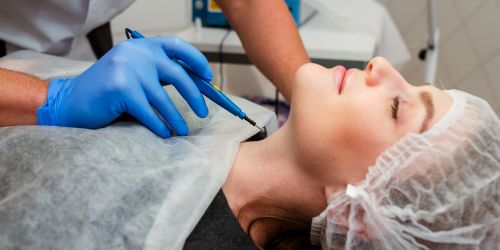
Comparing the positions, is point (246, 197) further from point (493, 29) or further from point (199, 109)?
point (493, 29)

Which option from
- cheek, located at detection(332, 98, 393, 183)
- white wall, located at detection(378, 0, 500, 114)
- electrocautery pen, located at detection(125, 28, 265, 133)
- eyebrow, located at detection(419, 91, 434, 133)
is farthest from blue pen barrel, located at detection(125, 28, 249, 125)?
white wall, located at detection(378, 0, 500, 114)

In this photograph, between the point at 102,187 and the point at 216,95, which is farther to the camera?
the point at 216,95

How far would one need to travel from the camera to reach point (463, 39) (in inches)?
91.2

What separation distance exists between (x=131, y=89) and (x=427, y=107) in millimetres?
611

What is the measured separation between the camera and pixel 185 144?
0.95m

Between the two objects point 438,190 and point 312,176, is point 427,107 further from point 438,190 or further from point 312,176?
point 312,176

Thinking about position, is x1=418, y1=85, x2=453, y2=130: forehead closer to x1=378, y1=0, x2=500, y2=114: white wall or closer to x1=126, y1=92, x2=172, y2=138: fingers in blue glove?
x1=126, y1=92, x2=172, y2=138: fingers in blue glove

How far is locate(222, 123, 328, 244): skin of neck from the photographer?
0.99 metres

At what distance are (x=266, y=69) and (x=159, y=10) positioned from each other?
805 millimetres

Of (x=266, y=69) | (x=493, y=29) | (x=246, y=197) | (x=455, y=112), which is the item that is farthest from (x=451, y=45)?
(x=246, y=197)

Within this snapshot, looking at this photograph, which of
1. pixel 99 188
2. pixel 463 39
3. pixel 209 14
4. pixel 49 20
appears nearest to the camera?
pixel 99 188

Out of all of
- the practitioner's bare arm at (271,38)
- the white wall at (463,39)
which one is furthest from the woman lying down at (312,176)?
the white wall at (463,39)

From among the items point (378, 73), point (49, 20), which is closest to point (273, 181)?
point (378, 73)

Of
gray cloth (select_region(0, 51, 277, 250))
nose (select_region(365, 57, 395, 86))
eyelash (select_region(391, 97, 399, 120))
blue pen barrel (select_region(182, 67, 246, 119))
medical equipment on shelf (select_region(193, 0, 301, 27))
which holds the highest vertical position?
nose (select_region(365, 57, 395, 86))
